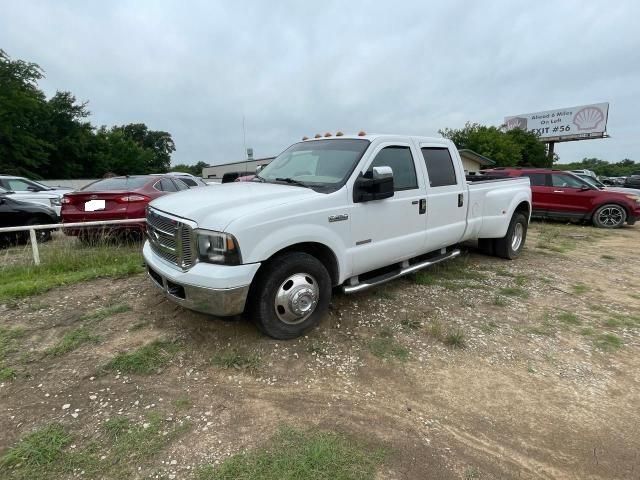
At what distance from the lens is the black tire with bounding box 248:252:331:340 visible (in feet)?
10.3

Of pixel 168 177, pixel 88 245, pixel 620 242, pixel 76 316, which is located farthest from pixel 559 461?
pixel 620 242

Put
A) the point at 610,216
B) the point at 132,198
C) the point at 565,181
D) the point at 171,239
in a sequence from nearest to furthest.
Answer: the point at 171,239 → the point at 132,198 → the point at 610,216 → the point at 565,181

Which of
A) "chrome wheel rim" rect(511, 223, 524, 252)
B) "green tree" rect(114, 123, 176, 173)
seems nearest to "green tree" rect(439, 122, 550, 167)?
"chrome wheel rim" rect(511, 223, 524, 252)

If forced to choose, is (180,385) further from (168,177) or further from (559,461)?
(168,177)

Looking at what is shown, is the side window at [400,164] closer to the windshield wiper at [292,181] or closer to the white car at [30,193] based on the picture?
the windshield wiper at [292,181]

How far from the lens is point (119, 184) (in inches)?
282

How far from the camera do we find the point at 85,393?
2.70m

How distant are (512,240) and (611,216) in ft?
22.8

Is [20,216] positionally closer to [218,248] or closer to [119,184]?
[119,184]

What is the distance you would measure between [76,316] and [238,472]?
111 inches

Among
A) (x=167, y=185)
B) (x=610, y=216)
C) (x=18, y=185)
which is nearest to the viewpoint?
(x=167, y=185)

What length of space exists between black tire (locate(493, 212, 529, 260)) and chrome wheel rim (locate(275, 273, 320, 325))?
4.20m

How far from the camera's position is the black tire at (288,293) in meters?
3.13

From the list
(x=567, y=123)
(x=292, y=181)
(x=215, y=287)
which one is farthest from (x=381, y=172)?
(x=567, y=123)
